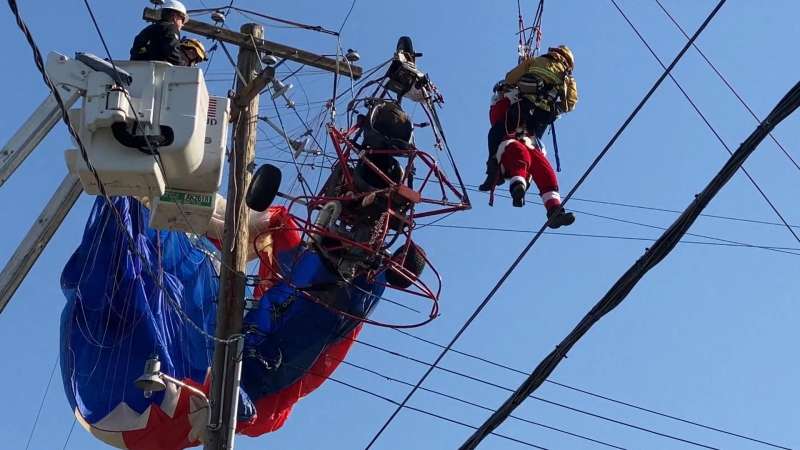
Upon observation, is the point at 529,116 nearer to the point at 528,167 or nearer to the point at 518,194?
the point at 528,167

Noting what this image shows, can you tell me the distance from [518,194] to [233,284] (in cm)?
256

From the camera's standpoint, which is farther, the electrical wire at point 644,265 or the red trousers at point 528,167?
the red trousers at point 528,167

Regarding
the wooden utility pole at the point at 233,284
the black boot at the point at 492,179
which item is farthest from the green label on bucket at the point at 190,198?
the black boot at the point at 492,179

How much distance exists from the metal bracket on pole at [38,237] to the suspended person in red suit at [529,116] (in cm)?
375

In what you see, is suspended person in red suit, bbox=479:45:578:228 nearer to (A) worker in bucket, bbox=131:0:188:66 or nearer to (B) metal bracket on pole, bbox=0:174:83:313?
(A) worker in bucket, bbox=131:0:188:66

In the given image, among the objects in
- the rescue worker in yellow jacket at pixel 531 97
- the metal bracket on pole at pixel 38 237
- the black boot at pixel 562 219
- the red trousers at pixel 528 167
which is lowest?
the metal bracket on pole at pixel 38 237

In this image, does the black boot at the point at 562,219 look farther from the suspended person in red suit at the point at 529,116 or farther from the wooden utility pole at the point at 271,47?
the wooden utility pole at the point at 271,47

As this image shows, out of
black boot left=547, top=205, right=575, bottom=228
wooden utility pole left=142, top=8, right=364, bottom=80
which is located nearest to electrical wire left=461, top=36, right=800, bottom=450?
black boot left=547, top=205, right=575, bottom=228

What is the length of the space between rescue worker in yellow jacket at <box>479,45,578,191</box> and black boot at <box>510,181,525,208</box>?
631mm

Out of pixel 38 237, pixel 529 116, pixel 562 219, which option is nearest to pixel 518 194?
pixel 562 219

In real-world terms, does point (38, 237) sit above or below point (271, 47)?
below

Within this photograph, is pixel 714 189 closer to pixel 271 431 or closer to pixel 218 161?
pixel 218 161

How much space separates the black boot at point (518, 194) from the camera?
1253 centimetres

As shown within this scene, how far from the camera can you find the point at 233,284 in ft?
43.8
